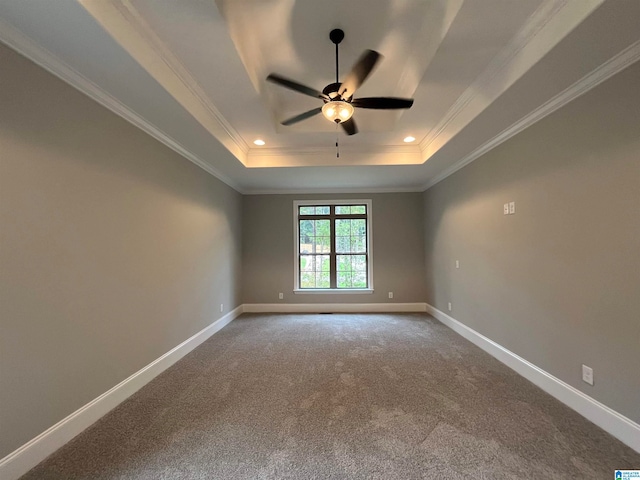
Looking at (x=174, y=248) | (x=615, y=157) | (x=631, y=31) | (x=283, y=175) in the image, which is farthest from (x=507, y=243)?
(x=174, y=248)

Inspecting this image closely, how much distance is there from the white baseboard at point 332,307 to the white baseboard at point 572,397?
2003 millimetres

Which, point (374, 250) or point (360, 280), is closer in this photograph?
point (374, 250)

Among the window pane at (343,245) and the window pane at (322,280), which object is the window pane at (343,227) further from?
the window pane at (322,280)

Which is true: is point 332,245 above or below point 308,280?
→ above

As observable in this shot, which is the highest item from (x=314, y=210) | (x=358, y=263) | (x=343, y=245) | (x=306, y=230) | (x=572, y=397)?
(x=314, y=210)

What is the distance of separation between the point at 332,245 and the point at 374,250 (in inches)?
34.0

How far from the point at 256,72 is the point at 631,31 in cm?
251

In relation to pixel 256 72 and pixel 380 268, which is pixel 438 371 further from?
pixel 256 72

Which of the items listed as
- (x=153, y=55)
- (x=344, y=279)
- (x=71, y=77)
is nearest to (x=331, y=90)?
(x=153, y=55)

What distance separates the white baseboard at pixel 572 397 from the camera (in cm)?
174

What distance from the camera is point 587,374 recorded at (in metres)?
2.04

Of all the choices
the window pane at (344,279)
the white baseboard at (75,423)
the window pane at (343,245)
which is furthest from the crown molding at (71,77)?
the window pane at (344,279)

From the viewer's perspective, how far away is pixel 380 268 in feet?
18.1

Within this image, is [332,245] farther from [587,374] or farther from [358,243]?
[587,374]
